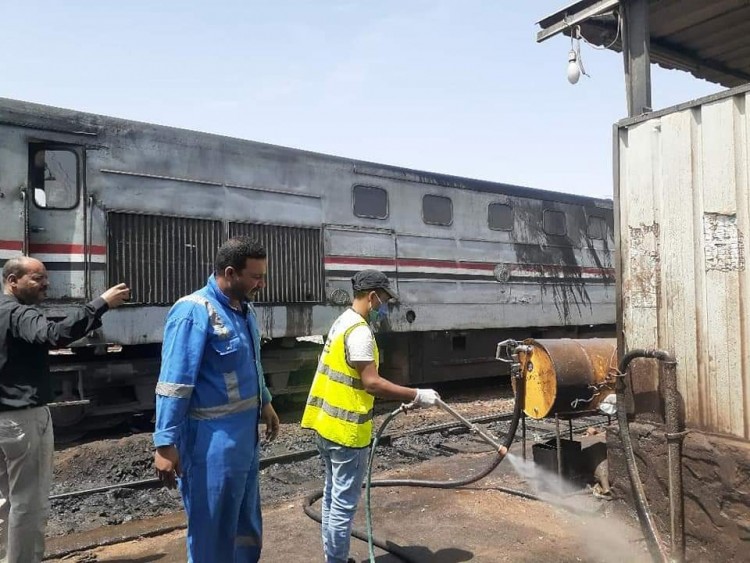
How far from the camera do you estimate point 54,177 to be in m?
7.24

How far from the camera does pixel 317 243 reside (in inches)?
365

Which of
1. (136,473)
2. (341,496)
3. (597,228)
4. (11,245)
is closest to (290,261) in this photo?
(11,245)

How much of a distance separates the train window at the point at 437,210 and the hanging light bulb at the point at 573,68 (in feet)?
17.6

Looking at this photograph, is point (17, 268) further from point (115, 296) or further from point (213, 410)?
point (213, 410)

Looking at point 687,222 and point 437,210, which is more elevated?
point 437,210

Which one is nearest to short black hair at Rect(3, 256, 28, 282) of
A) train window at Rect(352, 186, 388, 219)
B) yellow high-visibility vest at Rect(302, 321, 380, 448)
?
yellow high-visibility vest at Rect(302, 321, 380, 448)

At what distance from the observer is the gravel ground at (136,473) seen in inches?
210

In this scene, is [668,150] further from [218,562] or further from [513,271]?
[513,271]

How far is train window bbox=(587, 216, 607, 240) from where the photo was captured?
13.5 m

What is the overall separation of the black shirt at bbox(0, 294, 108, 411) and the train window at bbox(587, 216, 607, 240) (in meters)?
11.9

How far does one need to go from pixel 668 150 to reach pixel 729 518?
235 cm

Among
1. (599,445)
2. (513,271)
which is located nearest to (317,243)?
(513,271)

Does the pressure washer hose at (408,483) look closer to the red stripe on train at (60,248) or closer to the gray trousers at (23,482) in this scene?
the gray trousers at (23,482)

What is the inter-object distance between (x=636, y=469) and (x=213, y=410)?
2.77m
